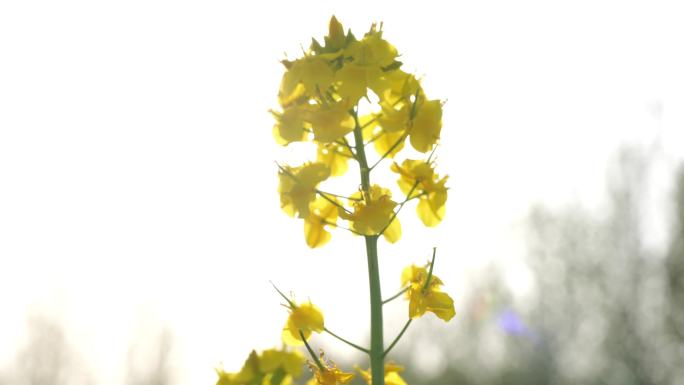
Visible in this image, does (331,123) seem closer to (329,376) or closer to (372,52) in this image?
(372,52)

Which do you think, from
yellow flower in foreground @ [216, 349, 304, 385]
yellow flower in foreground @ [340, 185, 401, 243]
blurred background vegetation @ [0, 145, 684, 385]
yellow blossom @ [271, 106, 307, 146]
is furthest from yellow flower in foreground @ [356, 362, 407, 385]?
blurred background vegetation @ [0, 145, 684, 385]

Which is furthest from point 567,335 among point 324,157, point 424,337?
point 324,157

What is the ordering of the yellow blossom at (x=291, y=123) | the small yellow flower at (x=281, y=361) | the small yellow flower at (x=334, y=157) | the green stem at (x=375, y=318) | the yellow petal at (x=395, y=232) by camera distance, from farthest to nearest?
the yellow petal at (x=395, y=232) < the small yellow flower at (x=334, y=157) < the yellow blossom at (x=291, y=123) < the green stem at (x=375, y=318) < the small yellow flower at (x=281, y=361)

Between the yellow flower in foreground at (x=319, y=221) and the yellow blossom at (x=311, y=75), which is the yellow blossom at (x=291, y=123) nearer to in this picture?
the yellow blossom at (x=311, y=75)

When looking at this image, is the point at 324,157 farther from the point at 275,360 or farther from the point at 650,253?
the point at 650,253

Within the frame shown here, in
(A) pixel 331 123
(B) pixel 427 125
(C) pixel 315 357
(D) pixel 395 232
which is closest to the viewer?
(C) pixel 315 357

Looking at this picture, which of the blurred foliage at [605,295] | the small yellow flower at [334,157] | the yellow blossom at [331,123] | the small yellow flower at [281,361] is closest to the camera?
→ the small yellow flower at [281,361]

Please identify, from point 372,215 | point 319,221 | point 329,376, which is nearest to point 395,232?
point 319,221

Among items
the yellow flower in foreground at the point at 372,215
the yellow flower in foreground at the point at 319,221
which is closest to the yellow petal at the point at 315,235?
the yellow flower in foreground at the point at 319,221
